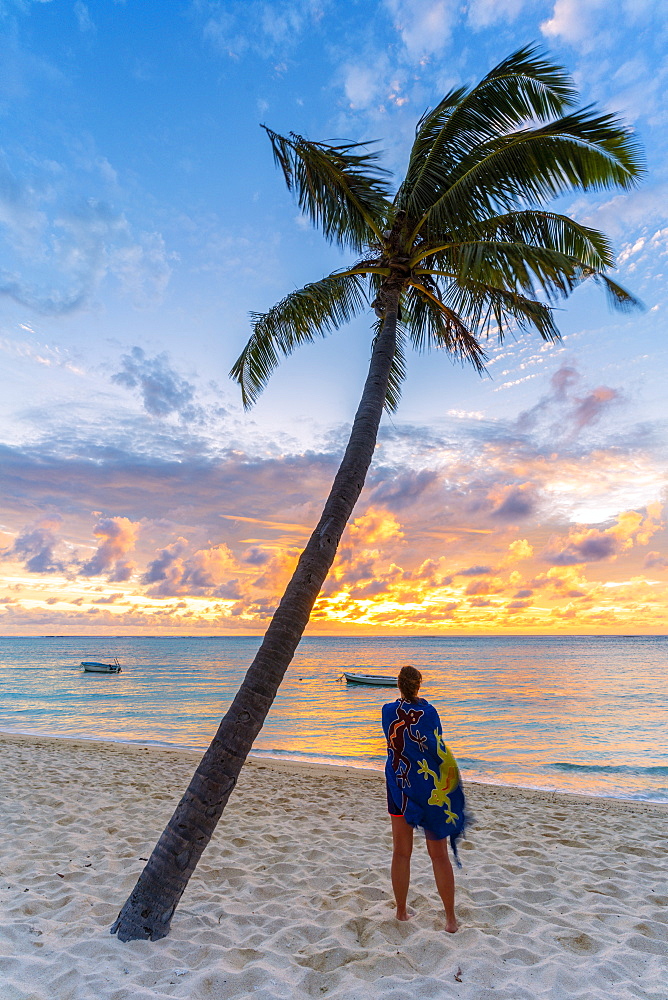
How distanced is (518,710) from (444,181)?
22.0 meters

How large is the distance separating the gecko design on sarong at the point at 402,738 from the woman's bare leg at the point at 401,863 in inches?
12.4

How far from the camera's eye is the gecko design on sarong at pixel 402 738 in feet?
13.0

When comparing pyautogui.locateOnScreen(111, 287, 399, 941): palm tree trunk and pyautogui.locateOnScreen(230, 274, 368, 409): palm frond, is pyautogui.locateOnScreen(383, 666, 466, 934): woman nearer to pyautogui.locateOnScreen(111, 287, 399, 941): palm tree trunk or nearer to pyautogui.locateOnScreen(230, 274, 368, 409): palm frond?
pyautogui.locateOnScreen(111, 287, 399, 941): palm tree trunk

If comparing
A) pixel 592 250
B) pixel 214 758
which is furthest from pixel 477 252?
pixel 214 758

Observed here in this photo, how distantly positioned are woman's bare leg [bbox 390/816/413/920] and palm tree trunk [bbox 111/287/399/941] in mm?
1198

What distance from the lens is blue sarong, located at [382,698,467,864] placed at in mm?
3871

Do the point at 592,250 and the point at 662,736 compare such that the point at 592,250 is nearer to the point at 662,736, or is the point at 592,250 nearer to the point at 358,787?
the point at 358,787

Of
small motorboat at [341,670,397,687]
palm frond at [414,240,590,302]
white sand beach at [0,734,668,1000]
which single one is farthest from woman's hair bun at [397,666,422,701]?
small motorboat at [341,670,397,687]

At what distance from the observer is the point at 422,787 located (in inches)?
153

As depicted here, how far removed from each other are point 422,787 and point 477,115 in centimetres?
681

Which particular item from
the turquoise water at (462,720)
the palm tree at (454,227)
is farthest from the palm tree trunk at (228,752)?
the turquoise water at (462,720)

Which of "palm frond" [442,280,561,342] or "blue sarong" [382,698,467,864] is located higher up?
"palm frond" [442,280,561,342]

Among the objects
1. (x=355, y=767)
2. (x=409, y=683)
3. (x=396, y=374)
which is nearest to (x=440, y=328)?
(x=396, y=374)

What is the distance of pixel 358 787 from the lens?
9.74 meters
